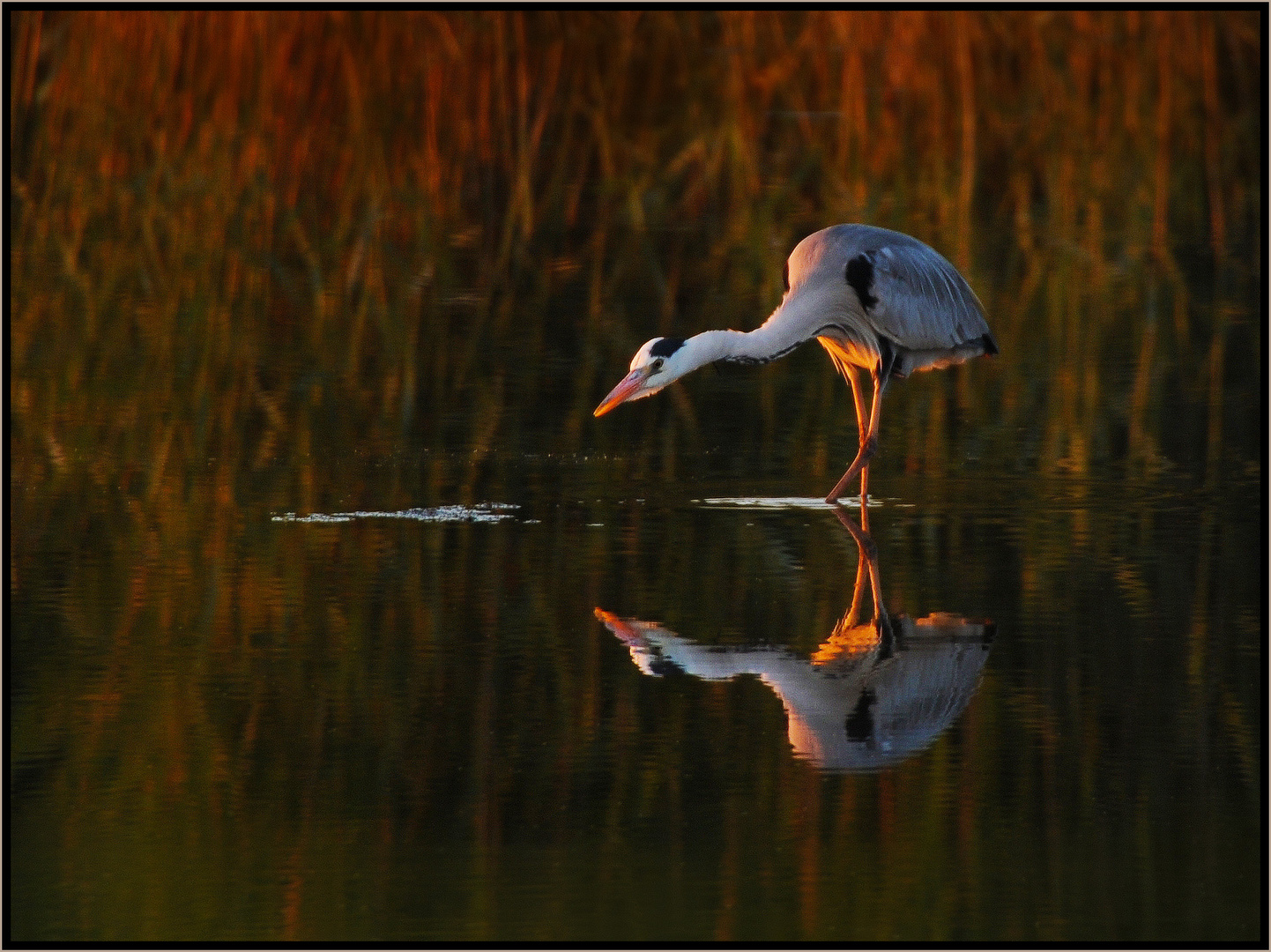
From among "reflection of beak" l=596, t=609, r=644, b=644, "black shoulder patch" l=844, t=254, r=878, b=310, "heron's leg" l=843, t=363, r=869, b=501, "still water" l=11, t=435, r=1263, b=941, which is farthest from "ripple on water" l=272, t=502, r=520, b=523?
"black shoulder patch" l=844, t=254, r=878, b=310

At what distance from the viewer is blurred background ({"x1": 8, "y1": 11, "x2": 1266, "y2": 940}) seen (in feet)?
17.0

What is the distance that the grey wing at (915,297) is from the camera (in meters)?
9.70

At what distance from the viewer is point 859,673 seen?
6242mm

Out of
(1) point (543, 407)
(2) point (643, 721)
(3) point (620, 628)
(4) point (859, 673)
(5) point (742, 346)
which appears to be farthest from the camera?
(1) point (543, 407)

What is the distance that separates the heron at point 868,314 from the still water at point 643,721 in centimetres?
107

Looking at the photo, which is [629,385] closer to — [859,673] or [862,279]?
[862,279]

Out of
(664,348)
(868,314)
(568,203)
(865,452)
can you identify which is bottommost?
(865,452)

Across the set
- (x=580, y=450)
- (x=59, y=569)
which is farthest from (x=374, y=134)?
(x=59, y=569)

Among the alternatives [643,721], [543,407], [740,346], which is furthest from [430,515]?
[643,721]

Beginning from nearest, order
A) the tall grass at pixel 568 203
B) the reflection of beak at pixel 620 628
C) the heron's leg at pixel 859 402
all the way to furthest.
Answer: the reflection of beak at pixel 620 628 < the heron's leg at pixel 859 402 < the tall grass at pixel 568 203

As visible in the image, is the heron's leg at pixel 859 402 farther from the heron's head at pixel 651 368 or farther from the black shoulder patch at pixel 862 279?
the heron's head at pixel 651 368

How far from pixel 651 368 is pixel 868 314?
4.45ft

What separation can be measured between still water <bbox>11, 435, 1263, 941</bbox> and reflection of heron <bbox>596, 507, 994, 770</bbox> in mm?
17

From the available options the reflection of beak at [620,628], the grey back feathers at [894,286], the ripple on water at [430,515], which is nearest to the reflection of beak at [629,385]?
the ripple on water at [430,515]
